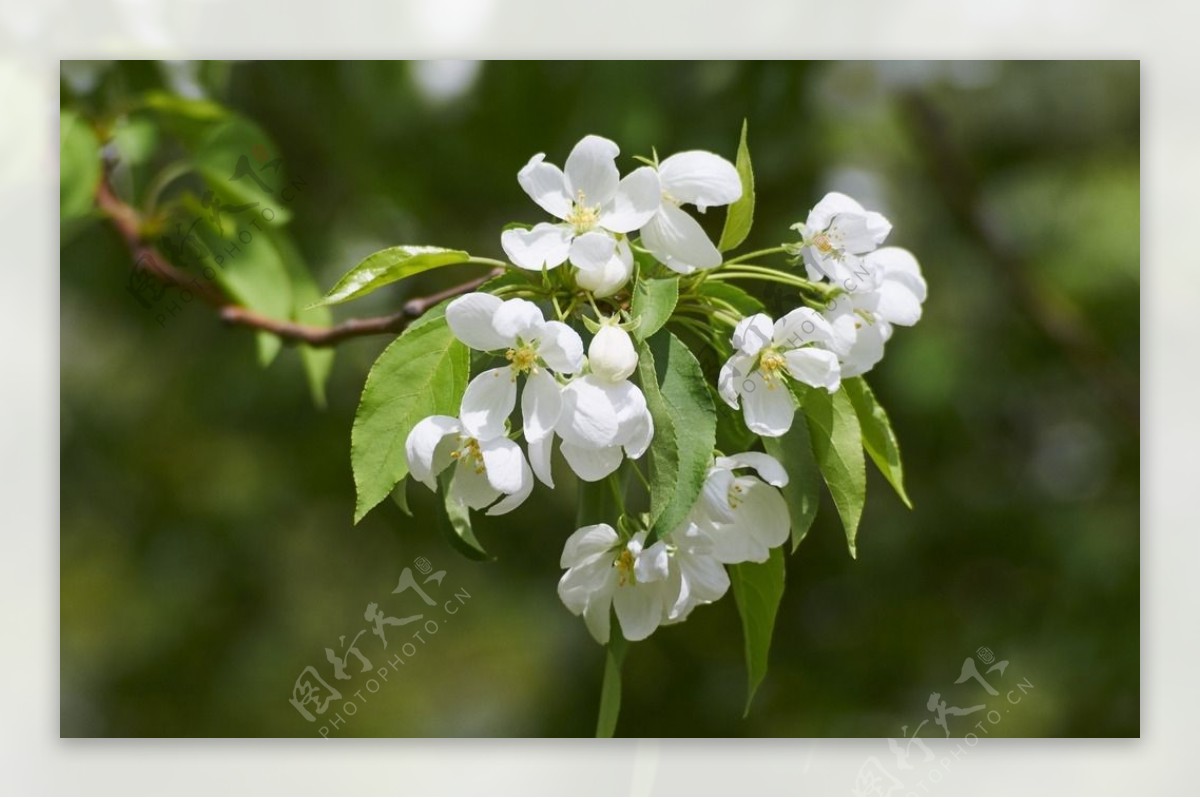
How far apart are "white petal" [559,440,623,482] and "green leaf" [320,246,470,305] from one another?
7.7 inches

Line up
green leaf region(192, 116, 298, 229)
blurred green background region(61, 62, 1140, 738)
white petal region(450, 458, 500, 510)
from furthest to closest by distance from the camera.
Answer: blurred green background region(61, 62, 1140, 738) → green leaf region(192, 116, 298, 229) → white petal region(450, 458, 500, 510)

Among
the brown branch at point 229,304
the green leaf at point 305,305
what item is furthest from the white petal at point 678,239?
the green leaf at point 305,305

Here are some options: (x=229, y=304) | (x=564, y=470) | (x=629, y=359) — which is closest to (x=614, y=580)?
(x=629, y=359)

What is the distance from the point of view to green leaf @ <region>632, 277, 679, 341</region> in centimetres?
102

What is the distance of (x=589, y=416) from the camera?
0.98 metres

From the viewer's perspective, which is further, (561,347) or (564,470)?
(564,470)

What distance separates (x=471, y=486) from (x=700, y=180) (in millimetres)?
306

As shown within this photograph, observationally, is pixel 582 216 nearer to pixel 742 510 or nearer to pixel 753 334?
pixel 753 334

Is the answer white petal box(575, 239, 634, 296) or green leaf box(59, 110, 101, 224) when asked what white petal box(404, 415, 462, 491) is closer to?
white petal box(575, 239, 634, 296)

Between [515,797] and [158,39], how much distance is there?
0.98 m

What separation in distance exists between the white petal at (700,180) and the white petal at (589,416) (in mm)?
187

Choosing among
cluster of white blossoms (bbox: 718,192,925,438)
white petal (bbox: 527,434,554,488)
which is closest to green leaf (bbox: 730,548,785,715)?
cluster of white blossoms (bbox: 718,192,925,438)

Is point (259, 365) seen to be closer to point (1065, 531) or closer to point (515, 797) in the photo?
point (515, 797)

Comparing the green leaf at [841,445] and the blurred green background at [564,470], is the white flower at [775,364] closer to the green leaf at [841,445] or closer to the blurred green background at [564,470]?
the green leaf at [841,445]
